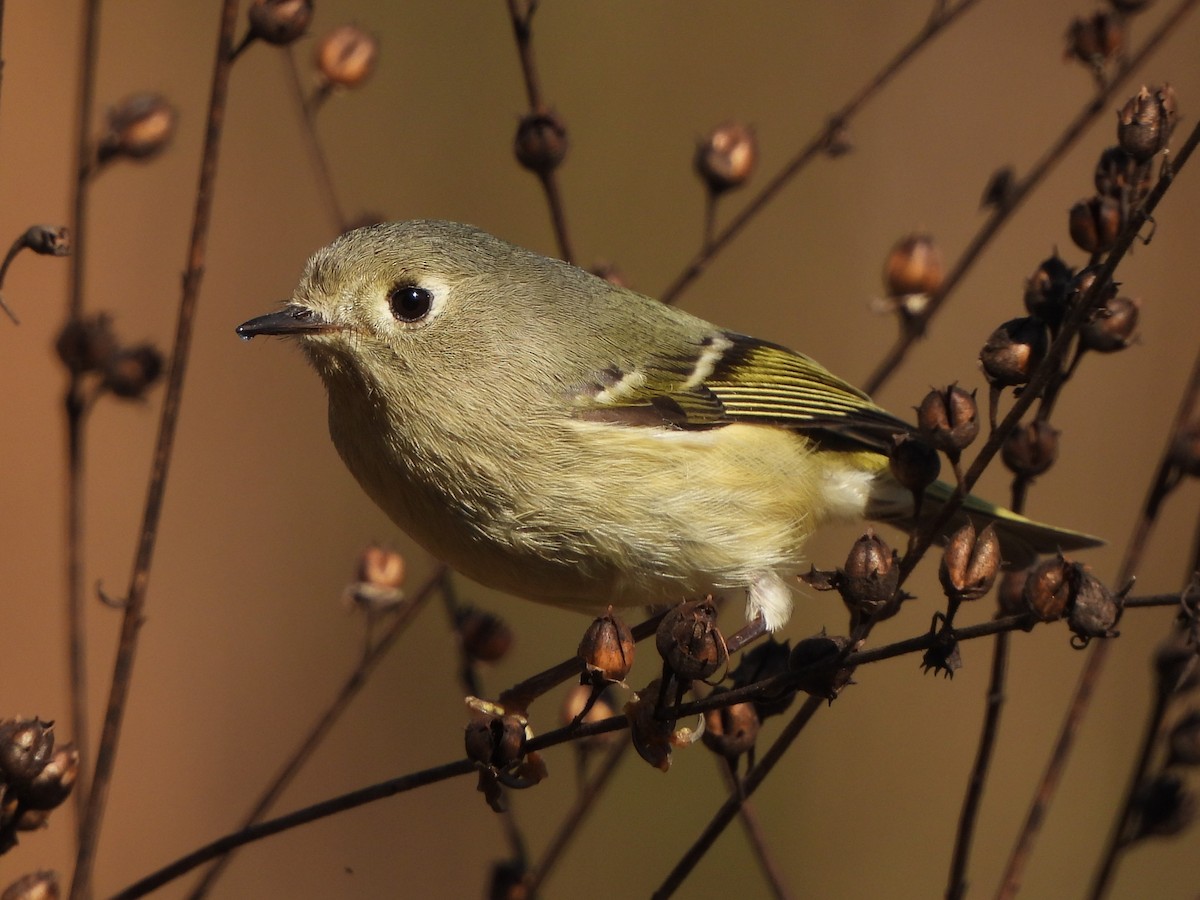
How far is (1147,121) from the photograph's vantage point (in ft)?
4.86

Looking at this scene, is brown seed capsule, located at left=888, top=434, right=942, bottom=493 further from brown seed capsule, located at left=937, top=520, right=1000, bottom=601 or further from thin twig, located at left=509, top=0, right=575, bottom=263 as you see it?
thin twig, located at left=509, top=0, right=575, bottom=263

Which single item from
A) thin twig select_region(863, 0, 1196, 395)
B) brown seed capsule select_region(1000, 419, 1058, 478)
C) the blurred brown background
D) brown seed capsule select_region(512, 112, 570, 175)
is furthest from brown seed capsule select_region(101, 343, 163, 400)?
the blurred brown background

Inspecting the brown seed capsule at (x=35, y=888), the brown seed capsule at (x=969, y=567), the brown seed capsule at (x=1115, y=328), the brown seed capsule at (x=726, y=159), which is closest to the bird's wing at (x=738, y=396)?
the brown seed capsule at (x=726, y=159)

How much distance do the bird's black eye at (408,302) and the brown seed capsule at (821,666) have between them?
984 millimetres

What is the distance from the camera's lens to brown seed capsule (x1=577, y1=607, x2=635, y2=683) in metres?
1.48

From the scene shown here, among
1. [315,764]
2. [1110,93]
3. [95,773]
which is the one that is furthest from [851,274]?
[95,773]

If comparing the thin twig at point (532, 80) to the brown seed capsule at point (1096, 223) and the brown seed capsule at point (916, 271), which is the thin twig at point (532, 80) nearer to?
the brown seed capsule at point (916, 271)

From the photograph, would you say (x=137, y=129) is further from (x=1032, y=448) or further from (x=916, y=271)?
(x=1032, y=448)

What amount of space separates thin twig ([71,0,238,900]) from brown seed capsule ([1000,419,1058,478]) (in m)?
0.98

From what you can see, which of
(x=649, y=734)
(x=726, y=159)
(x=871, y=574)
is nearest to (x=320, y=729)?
(x=649, y=734)

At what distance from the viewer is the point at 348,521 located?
4.50 metres

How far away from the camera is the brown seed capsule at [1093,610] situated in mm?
1288

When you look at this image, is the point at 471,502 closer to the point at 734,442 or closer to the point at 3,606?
the point at 734,442

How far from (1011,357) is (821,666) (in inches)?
14.8
